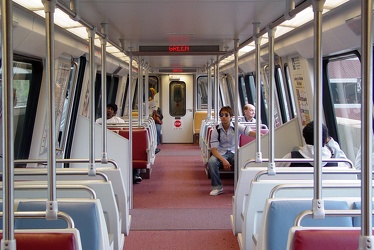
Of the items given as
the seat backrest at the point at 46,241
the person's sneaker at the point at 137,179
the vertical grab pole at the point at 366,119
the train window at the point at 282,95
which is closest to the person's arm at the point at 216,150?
the train window at the point at 282,95

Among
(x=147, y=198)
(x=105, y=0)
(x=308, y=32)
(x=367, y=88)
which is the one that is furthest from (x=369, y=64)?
(x=147, y=198)

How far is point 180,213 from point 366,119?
490 cm

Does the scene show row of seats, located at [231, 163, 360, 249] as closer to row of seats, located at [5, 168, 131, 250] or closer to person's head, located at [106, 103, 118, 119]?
row of seats, located at [5, 168, 131, 250]

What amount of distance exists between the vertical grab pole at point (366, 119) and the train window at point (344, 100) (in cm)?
364

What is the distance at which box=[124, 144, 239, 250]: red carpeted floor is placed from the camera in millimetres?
5359

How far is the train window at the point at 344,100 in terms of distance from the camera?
5570 mm

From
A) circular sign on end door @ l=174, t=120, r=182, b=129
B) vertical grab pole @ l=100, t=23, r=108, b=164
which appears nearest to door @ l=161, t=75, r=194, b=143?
circular sign on end door @ l=174, t=120, r=182, b=129

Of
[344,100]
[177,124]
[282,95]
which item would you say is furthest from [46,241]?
[177,124]

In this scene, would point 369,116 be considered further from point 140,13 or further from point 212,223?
point 212,223

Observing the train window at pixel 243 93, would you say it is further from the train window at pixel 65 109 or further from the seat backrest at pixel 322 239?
the seat backrest at pixel 322 239

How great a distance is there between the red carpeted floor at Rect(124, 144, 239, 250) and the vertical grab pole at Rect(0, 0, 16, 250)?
10.8 feet

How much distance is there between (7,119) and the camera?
192cm

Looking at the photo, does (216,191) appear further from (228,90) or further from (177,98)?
(177,98)

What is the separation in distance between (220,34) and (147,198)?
2723mm
